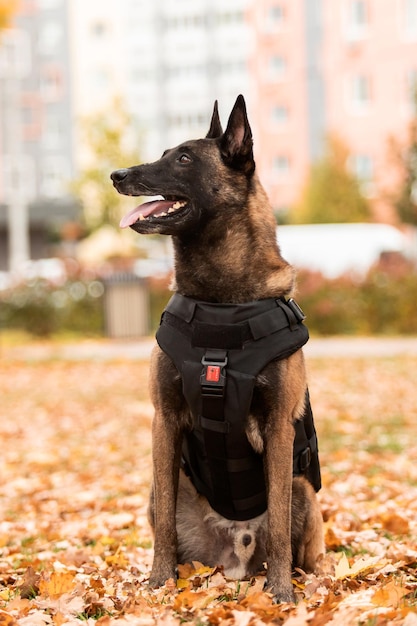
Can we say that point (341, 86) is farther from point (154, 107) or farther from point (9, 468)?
point (9, 468)

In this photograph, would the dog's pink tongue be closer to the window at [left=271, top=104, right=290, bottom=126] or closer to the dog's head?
the dog's head

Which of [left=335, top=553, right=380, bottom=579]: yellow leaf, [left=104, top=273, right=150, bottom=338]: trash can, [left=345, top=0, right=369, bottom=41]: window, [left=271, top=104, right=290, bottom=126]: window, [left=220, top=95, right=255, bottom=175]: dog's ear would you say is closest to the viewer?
[left=220, top=95, right=255, bottom=175]: dog's ear

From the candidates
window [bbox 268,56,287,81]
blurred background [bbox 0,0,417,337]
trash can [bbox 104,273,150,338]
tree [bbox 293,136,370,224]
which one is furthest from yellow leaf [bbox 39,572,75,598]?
window [bbox 268,56,287,81]

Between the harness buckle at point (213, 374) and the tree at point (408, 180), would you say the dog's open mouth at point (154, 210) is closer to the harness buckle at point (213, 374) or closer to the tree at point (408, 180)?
the harness buckle at point (213, 374)

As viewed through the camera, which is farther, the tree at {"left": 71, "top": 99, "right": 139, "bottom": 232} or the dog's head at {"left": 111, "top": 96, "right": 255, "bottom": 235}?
the tree at {"left": 71, "top": 99, "right": 139, "bottom": 232}

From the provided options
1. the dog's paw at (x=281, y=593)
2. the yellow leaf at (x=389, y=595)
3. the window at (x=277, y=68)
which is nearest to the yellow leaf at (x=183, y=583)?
the dog's paw at (x=281, y=593)

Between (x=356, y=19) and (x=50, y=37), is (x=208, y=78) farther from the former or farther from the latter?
(x=356, y=19)

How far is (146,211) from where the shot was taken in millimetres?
3613

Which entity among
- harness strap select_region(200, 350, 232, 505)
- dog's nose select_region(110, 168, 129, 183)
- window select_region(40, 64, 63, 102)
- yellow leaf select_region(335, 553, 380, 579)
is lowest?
yellow leaf select_region(335, 553, 380, 579)

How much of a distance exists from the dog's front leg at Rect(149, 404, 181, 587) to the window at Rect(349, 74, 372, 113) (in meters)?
46.2

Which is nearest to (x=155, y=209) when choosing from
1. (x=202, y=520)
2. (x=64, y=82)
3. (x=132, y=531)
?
(x=202, y=520)

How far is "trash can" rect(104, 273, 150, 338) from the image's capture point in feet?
56.7

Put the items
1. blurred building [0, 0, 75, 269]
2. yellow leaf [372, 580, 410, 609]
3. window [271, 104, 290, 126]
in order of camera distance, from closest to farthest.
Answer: yellow leaf [372, 580, 410, 609]
blurred building [0, 0, 75, 269]
window [271, 104, 290, 126]

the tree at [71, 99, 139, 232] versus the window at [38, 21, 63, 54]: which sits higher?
the window at [38, 21, 63, 54]
